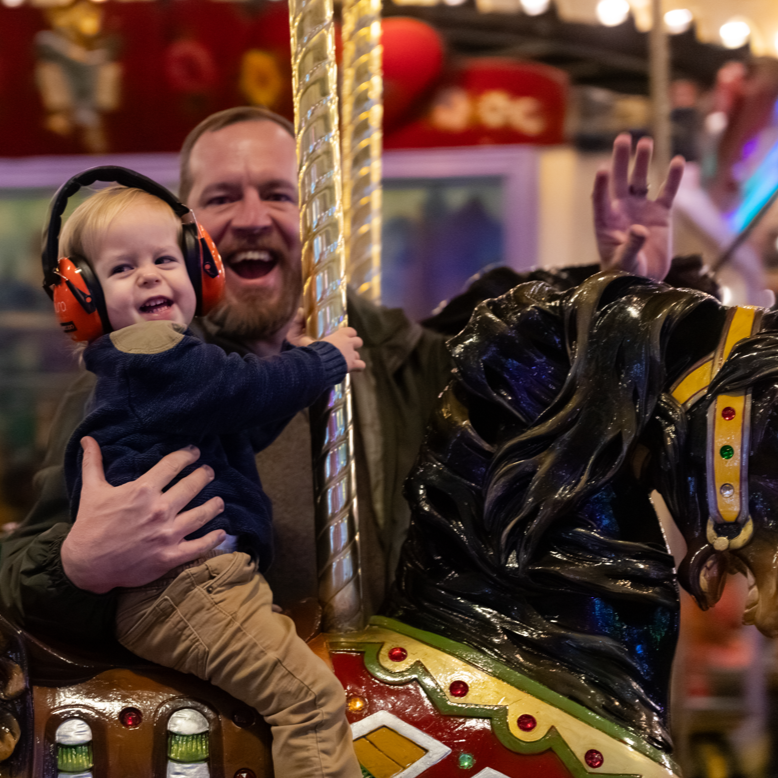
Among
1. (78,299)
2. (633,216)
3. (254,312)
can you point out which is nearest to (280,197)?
(254,312)

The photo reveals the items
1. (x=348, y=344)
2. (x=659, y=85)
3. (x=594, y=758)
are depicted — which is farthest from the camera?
(x=659, y=85)

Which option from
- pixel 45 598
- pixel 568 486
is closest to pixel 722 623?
pixel 568 486

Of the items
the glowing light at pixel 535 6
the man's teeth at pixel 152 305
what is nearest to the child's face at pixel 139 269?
the man's teeth at pixel 152 305

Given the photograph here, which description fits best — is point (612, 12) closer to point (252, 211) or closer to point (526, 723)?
point (252, 211)

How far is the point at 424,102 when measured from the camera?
4109 mm

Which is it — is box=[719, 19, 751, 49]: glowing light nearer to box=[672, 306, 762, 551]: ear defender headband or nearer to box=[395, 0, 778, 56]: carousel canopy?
box=[395, 0, 778, 56]: carousel canopy

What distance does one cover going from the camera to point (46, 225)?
42.7 inches

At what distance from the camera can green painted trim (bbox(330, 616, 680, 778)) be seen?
967 millimetres

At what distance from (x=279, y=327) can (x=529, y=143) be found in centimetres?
275

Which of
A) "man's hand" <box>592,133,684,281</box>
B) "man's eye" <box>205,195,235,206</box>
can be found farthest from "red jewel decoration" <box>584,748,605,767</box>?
"man's eye" <box>205,195,235,206</box>

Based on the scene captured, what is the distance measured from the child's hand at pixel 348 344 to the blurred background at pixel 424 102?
9.43ft

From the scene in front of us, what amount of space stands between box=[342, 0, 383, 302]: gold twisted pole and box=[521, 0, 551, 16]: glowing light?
2339 mm

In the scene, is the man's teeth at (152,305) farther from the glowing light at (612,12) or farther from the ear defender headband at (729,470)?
the glowing light at (612,12)

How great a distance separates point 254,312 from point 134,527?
71 cm
